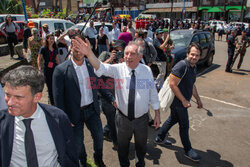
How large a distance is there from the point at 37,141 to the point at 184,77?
2300mm

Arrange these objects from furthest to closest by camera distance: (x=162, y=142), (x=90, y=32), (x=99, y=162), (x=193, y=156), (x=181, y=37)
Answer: (x=90, y=32) → (x=181, y=37) → (x=162, y=142) → (x=193, y=156) → (x=99, y=162)

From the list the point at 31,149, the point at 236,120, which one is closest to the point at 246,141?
the point at 236,120

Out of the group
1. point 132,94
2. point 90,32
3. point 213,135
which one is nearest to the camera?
point 132,94

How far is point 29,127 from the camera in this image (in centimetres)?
159

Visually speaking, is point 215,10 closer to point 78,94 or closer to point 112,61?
point 112,61

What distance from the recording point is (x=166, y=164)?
3.30 m

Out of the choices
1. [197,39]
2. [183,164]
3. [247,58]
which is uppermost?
[197,39]

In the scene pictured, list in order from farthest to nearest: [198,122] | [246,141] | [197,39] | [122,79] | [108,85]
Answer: [197,39] < [198,122] < [246,141] < [108,85] < [122,79]

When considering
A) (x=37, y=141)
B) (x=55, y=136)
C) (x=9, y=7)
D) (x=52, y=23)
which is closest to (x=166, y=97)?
(x=55, y=136)

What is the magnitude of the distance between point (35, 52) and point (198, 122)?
4844 millimetres

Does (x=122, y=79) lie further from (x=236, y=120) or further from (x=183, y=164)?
(x=236, y=120)

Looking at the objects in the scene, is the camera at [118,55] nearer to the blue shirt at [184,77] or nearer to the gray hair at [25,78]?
the blue shirt at [184,77]

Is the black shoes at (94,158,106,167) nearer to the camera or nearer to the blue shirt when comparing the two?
the blue shirt

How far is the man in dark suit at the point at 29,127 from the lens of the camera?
1500 millimetres
